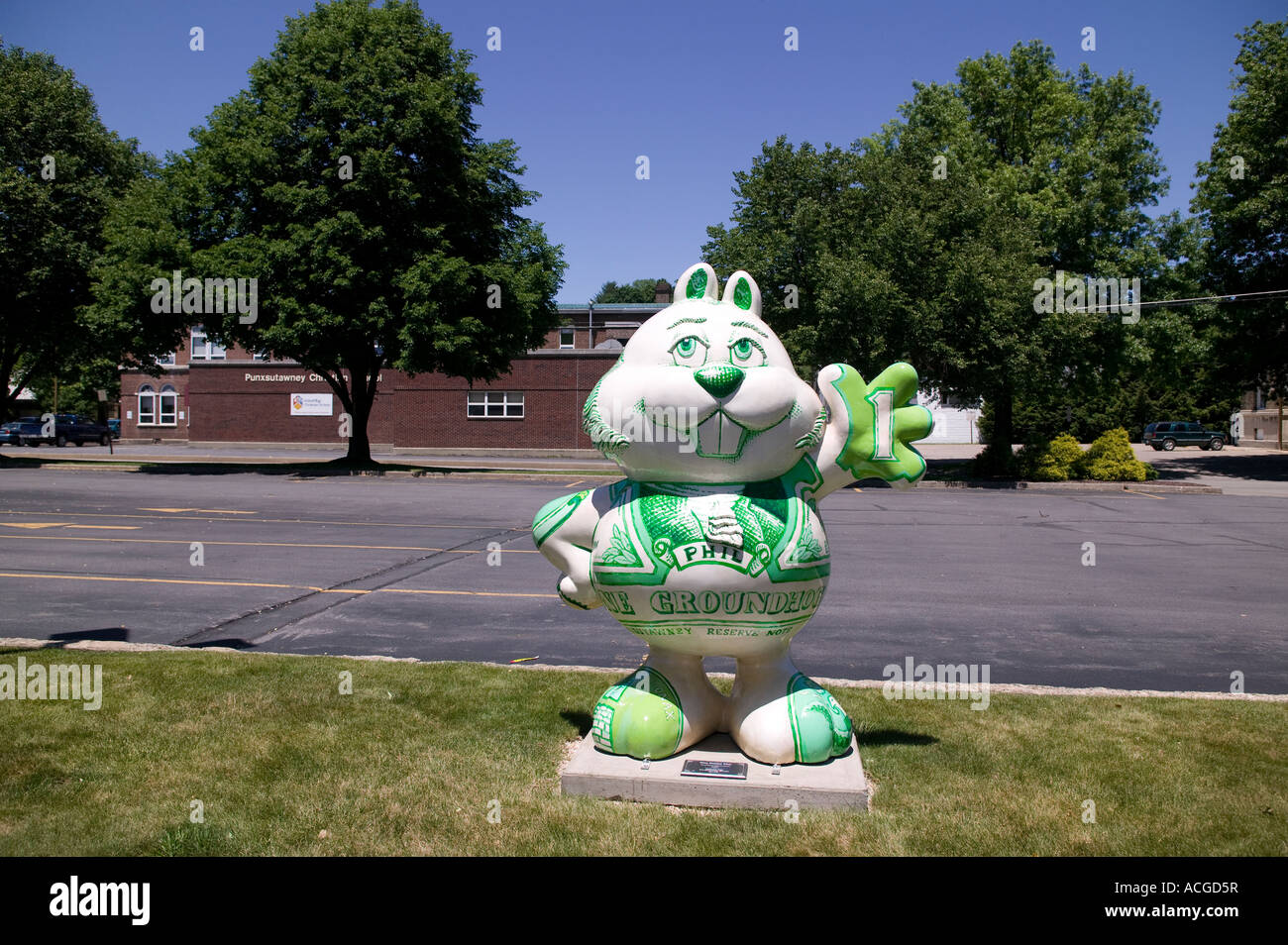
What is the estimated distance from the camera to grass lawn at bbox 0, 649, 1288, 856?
14.1 feet

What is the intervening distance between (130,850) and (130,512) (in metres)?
15.6

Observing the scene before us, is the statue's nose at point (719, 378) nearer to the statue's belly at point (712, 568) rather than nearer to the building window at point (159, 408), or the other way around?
the statue's belly at point (712, 568)

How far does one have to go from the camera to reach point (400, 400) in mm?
43250

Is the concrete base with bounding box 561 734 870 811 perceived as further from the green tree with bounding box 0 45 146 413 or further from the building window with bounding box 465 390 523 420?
the building window with bounding box 465 390 523 420

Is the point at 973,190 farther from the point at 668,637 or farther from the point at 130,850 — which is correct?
the point at 130,850

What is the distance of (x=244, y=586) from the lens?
10.5 m

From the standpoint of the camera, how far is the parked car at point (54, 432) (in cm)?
4700

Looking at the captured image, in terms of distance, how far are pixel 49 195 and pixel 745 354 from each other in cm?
3347

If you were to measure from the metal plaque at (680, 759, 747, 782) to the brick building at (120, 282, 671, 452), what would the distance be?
1343 inches

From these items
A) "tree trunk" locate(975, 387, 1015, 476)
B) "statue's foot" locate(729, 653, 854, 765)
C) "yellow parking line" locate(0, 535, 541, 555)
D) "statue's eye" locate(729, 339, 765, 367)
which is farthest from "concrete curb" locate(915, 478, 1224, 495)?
"statue's eye" locate(729, 339, 765, 367)

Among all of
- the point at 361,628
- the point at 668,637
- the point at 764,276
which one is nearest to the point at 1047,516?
the point at 764,276

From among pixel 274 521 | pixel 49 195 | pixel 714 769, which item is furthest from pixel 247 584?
pixel 49 195

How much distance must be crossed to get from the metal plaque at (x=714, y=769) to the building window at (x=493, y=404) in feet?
125

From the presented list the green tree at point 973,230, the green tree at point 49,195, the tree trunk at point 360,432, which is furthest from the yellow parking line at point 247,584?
the green tree at point 49,195
